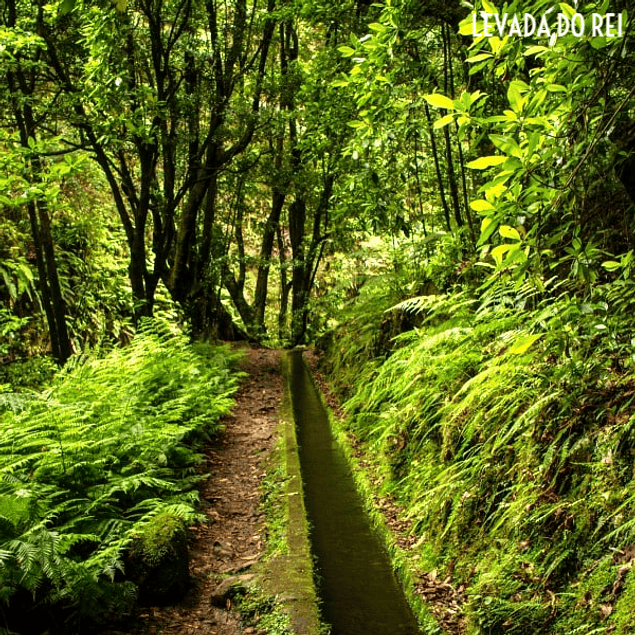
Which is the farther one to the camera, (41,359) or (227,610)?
(41,359)

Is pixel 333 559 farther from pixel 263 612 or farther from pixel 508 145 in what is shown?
pixel 508 145

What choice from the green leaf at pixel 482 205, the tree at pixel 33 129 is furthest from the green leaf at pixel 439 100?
the tree at pixel 33 129

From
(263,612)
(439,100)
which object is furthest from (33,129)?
(439,100)

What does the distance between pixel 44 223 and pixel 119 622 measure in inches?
268

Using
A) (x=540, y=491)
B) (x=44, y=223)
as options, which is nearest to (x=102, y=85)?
(x=44, y=223)

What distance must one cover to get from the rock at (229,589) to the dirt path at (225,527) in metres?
0.06

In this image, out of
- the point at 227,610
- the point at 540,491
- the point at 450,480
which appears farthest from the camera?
the point at 450,480

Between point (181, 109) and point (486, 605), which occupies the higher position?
point (181, 109)

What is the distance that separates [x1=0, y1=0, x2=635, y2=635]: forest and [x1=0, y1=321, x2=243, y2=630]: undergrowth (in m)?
0.02

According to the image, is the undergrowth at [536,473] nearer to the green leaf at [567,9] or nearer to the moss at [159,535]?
the green leaf at [567,9]

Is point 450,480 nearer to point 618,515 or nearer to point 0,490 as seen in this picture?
point 618,515

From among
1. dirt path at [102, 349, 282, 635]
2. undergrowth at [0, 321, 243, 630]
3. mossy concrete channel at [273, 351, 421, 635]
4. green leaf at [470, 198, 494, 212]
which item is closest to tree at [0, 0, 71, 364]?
undergrowth at [0, 321, 243, 630]

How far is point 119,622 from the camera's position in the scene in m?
3.78

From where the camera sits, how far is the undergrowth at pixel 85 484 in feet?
11.7
